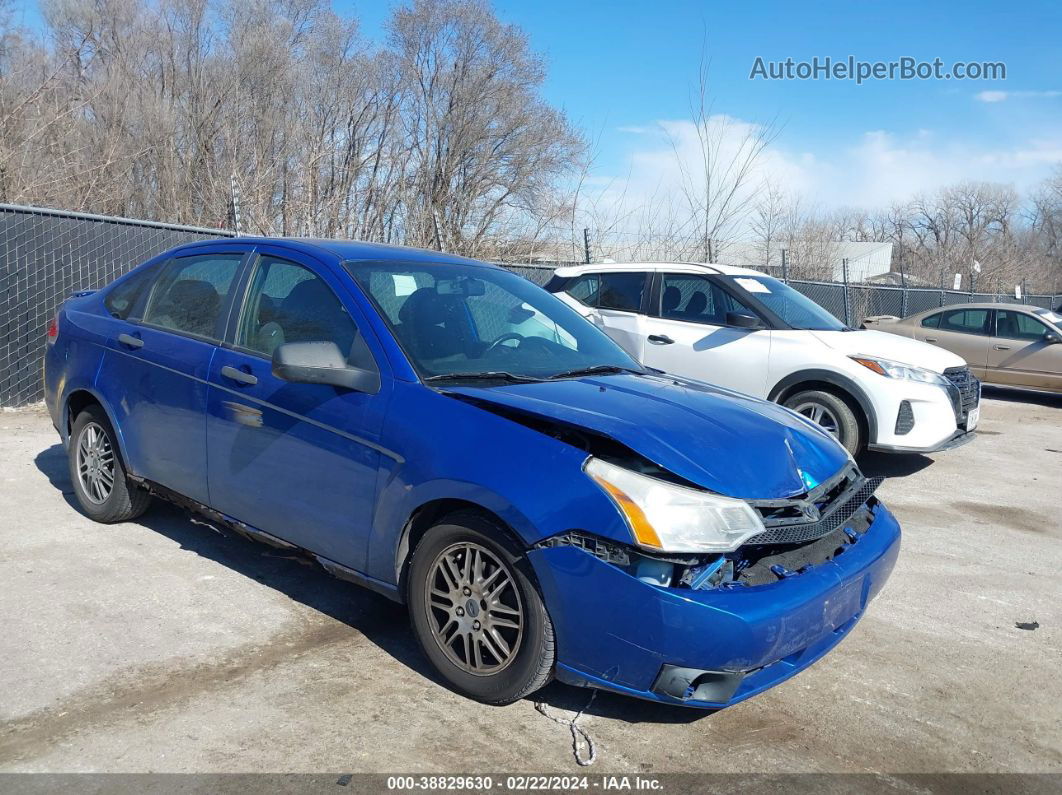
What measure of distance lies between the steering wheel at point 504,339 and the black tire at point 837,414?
3.79 meters

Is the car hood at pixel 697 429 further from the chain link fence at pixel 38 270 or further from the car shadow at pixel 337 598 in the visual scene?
the chain link fence at pixel 38 270

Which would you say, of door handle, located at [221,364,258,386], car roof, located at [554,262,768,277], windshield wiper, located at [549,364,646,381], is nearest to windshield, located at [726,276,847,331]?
car roof, located at [554,262,768,277]

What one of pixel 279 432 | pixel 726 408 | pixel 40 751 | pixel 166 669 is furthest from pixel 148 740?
pixel 726 408

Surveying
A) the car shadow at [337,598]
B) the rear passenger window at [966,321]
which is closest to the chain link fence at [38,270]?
the car shadow at [337,598]

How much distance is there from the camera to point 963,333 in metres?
13.7

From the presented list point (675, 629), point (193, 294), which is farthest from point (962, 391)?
point (193, 294)

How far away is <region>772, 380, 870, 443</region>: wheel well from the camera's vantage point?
24.8ft

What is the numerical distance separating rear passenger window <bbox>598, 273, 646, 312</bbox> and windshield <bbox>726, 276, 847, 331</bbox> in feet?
2.87

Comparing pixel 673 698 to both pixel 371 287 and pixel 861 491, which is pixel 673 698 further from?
pixel 371 287

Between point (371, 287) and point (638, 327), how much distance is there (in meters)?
4.70

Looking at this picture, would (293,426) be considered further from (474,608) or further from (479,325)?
(474,608)

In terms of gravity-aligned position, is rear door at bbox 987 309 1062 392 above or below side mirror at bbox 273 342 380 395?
below

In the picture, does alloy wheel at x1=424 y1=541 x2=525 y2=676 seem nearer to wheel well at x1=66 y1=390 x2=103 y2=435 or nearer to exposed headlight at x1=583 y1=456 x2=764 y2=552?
exposed headlight at x1=583 y1=456 x2=764 y2=552

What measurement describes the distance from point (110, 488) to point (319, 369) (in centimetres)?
225
